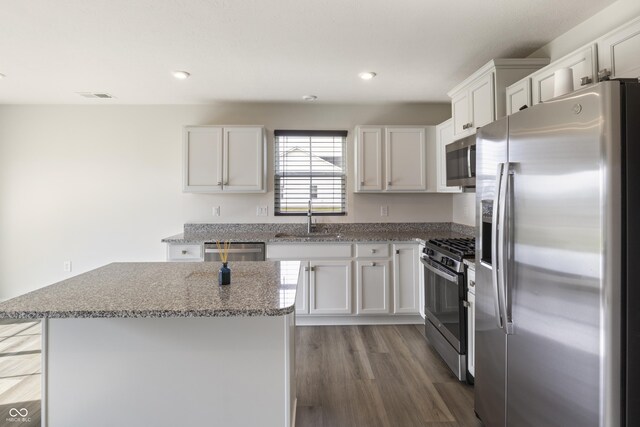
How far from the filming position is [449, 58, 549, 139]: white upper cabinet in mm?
2295

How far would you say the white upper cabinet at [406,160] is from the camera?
11.6 feet

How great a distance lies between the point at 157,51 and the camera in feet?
8.09

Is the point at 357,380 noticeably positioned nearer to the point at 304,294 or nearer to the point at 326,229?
the point at 304,294

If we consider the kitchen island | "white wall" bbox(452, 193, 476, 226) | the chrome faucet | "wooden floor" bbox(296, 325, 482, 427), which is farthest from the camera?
the chrome faucet

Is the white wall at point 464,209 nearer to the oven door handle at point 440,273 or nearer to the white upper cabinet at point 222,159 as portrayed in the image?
the oven door handle at point 440,273

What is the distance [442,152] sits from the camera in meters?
3.38

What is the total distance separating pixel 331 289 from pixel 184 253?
1511 millimetres

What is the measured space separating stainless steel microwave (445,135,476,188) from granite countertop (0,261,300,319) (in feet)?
5.05

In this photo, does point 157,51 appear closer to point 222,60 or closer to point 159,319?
point 222,60

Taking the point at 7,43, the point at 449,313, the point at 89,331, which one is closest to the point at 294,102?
the point at 7,43

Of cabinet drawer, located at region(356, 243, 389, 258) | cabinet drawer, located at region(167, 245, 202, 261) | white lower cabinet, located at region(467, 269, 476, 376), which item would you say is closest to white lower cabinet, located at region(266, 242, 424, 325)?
cabinet drawer, located at region(356, 243, 389, 258)

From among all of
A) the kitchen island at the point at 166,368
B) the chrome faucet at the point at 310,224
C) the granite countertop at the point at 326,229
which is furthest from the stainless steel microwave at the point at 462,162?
the kitchen island at the point at 166,368

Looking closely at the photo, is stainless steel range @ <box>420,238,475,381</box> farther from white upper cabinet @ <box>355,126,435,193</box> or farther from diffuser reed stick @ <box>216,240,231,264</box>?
diffuser reed stick @ <box>216,240,231,264</box>

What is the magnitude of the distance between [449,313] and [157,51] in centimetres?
301
